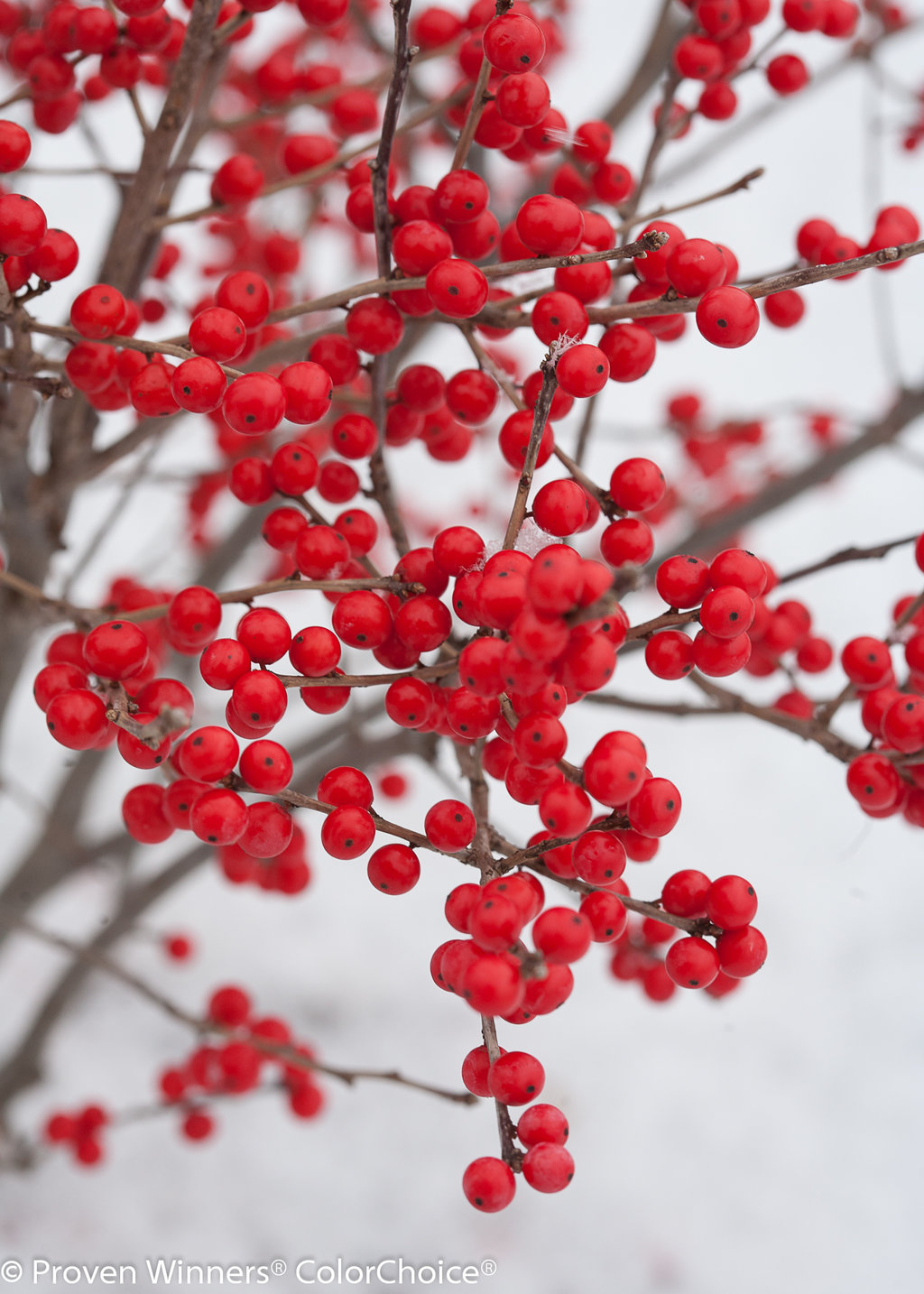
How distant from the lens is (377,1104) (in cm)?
108

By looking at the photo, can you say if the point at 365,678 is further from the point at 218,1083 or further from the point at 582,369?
the point at 218,1083

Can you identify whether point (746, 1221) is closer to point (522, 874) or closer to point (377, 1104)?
point (377, 1104)

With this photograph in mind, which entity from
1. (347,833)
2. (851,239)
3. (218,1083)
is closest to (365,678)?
(347,833)

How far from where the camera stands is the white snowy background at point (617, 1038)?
93 cm

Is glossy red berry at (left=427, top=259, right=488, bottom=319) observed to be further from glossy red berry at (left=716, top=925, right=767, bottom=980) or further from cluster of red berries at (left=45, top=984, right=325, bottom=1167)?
cluster of red berries at (left=45, top=984, right=325, bottom=1167)


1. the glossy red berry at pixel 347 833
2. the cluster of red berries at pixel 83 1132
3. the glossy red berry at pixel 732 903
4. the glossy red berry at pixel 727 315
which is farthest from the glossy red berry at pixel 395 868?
the cluster of red berries at pixel 83 1132

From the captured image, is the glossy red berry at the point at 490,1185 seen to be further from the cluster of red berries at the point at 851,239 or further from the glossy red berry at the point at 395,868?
the cluster of red berries at the point at 851,239

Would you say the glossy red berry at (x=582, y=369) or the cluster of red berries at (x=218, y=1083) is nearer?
the glossy red berry at (x=582, y=369)

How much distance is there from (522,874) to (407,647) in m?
0.11

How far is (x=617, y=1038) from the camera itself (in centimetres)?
114

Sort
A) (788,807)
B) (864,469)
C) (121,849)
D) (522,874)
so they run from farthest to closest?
(864,469)
(788,807)
(121,849)
(522,874)

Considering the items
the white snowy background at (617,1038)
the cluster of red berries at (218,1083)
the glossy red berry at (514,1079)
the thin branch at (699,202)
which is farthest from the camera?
the white snowy background at (617,1038)

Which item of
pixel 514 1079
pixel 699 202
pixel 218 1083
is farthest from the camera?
pixel 218 1083

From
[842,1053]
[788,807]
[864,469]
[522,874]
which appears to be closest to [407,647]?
[522,874]
